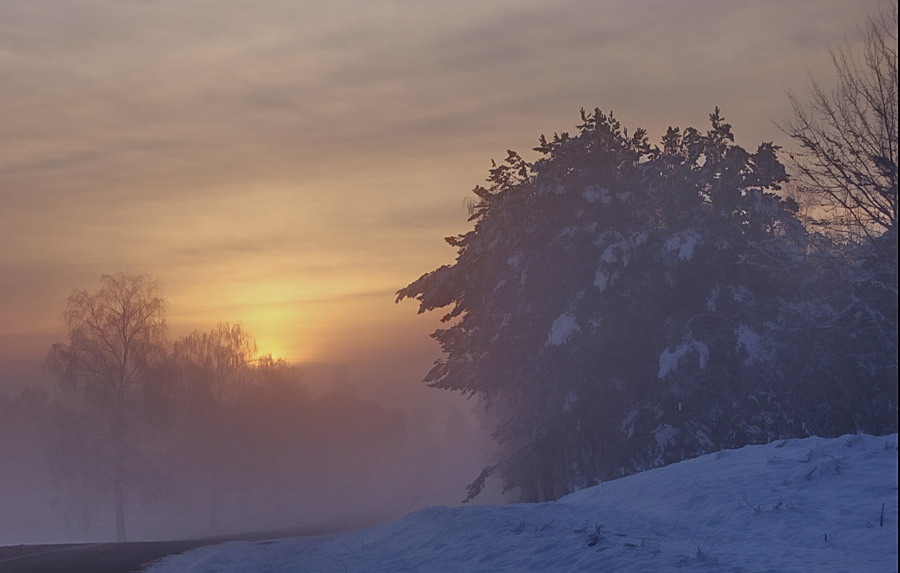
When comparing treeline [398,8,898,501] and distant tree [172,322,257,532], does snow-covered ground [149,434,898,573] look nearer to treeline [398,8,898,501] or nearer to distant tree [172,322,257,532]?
treeline [398,8,898,501]

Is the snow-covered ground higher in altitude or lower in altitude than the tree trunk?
lower

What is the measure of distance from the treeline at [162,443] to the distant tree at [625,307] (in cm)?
2392

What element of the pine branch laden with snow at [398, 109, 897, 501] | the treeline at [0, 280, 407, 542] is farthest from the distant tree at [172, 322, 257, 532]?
the pine branch laden with snow at [398, 109, 897, 501]

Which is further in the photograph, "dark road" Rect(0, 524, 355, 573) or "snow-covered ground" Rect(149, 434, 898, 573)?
"dark road" Rect(0, 524, 355, 573)

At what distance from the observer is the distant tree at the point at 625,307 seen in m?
30.2

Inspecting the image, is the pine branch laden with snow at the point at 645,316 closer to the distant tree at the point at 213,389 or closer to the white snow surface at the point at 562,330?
the white snow surface at the point at 562,330

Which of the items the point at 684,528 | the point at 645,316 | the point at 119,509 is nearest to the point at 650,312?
the point at 645,316

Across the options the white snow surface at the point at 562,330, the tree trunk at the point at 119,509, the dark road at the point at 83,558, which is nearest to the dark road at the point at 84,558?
the dark road at the point at 83,558

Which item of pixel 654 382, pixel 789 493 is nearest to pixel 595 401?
pixel 654 382

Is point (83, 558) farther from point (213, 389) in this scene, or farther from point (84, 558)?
point (213, 389)

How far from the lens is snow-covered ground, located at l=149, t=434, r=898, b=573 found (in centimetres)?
1196

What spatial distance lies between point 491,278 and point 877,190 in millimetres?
15107

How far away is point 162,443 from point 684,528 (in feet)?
202

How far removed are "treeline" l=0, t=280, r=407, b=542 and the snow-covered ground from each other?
33.2 metres
